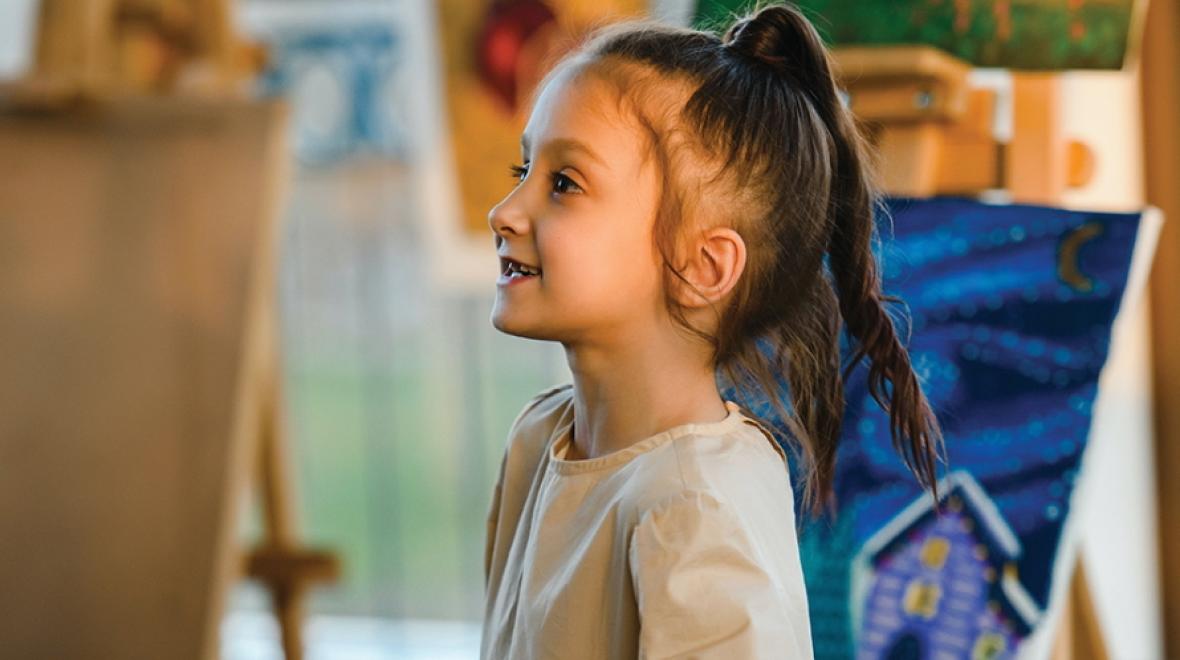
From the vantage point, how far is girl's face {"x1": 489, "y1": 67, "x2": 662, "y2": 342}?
990 mm

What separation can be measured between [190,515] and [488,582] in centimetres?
96

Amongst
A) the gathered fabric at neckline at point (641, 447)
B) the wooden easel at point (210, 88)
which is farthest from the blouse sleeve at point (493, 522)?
the wooden easel at point (210, 88)

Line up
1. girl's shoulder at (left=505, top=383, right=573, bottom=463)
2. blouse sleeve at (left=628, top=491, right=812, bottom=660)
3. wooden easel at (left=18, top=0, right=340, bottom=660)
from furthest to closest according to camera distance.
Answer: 1. wooden easel at (left=18, top=0, right=340, bottom=660)
2. girl's shoulder at (left=505, top=383, right=573, bottom=463)
3. blouse sleeve at (left=628, top=491, right=812, bottom=660)

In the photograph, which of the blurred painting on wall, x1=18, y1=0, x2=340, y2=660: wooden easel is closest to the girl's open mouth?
x1=18, y1=0, x2=340, y2=660: wooden easel

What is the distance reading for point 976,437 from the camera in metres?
1.55

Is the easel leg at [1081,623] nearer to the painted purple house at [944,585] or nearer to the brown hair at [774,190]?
the painted purple house at [944,585]

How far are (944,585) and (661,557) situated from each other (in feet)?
Result: 2.48

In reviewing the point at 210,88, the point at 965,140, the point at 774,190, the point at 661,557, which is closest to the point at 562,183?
the point at 774,190

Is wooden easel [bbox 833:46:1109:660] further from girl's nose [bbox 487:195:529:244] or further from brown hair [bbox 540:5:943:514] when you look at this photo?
girl's nose [bbox 487:195:529:244]

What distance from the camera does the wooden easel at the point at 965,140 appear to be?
161 cm

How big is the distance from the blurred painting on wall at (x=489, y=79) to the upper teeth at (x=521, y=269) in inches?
58.4

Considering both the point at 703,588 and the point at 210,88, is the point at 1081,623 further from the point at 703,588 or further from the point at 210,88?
the point at 210,88

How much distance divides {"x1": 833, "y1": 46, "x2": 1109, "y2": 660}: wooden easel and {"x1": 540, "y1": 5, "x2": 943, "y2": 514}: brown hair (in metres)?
0.51

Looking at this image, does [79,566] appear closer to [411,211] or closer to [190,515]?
[190,515]
